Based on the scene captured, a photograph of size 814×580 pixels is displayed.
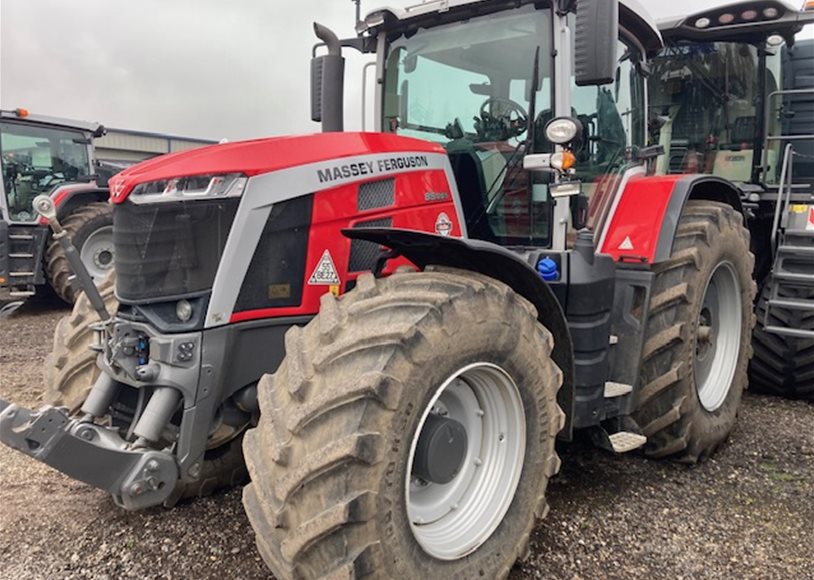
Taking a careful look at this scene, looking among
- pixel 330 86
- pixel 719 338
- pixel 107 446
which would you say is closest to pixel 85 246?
pixel 330 86

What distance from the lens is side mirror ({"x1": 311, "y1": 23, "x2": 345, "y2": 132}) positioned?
3.69 m

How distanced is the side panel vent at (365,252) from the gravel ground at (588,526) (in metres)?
1.23

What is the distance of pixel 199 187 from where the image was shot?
96.1 inches

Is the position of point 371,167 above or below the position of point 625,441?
above

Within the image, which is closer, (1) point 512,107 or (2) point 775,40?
(1) point 512,107

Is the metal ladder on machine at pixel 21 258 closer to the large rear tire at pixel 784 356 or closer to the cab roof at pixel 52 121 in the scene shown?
the cab roof at pixel 52 121

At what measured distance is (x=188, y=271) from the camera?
2447 mm

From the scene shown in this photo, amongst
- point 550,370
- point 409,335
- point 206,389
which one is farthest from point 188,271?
point 550,370

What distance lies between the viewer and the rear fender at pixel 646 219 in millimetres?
3336

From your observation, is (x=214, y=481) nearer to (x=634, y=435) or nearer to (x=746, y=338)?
(x=634, y=435)

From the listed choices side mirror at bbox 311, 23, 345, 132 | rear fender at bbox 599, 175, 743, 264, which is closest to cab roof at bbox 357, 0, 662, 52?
side mirror at bbox 311, 23, 345, 132

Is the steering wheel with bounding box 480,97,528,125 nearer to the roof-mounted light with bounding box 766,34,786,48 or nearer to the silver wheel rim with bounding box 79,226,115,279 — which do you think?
the roof-mounted light with bounding box 766,34,786,48

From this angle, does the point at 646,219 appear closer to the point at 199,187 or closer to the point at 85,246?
the point at 199,187

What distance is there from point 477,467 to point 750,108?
4.35m
